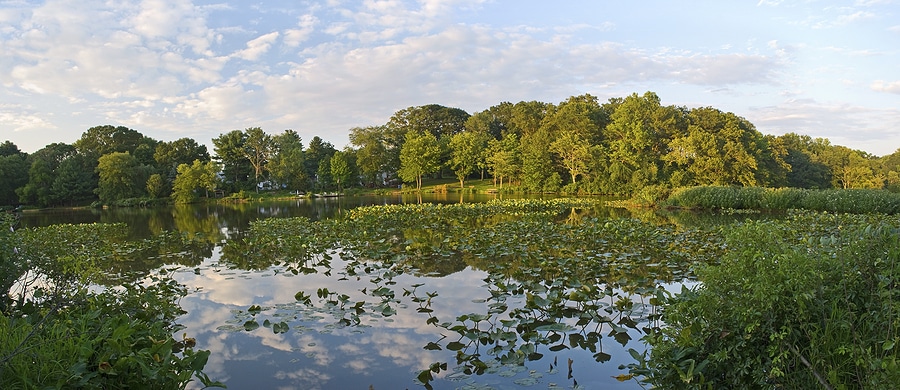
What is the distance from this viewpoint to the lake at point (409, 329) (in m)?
4.43

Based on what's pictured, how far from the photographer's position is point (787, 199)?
66.7 ft

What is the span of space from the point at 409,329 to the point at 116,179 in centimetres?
4641

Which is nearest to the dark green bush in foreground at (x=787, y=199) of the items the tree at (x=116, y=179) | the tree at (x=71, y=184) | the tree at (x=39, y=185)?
the tree at (x=116, y=179)

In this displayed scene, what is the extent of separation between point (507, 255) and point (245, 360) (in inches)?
240

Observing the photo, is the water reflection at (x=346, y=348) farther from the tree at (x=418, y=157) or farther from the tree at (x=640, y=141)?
the tree at (x=418, y=157)

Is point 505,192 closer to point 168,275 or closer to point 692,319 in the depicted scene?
point 168,275

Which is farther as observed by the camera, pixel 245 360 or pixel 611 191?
pixel 611 191

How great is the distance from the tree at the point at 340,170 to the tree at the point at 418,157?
5.92 m

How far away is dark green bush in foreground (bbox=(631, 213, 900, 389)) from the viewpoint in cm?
260

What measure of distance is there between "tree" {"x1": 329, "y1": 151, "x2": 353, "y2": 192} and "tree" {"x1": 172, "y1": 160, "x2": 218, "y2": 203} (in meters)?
11.5

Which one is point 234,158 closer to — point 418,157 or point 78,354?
point 418,157

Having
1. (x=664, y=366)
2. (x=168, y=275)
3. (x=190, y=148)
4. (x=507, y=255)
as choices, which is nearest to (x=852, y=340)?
(x=664, y=366)

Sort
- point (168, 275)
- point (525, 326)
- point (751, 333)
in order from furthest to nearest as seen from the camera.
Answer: point (168, 275)
point (525, 326)
point (751, 333)

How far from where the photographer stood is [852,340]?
2699 millimetres
